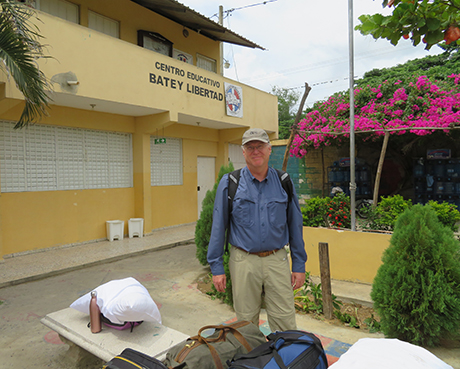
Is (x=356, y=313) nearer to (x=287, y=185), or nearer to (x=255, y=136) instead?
(x=287, y=185)

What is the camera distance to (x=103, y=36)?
7160mm

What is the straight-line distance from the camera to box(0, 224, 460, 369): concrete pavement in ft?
11.4

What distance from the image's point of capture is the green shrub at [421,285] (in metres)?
3.06

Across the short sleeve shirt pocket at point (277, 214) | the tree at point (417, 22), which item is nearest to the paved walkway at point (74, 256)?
the short sleeve shirt pocket at point (277, 214)

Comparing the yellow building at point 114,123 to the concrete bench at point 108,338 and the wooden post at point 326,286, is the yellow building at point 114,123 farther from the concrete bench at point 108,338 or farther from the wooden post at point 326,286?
the wooden post at point 326,286

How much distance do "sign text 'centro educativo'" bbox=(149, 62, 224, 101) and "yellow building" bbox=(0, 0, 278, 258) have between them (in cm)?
3

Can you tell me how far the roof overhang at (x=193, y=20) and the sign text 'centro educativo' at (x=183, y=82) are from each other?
194 centimetres

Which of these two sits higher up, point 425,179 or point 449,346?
point 425,179

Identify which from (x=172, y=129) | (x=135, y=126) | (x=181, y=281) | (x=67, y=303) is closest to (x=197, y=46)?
(x=172, y=129)

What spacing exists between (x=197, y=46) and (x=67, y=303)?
9.76 meters

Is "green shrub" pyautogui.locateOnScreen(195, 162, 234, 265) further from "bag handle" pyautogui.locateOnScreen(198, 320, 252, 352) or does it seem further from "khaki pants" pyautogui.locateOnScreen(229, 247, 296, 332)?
"bag handle" pyautogui.locateOnScreen(198, 320, 252, 352)

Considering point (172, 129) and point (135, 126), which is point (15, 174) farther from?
point (172, 129)

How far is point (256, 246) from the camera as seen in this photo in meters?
2.55

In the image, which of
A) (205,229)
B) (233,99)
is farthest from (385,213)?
(233,99)
